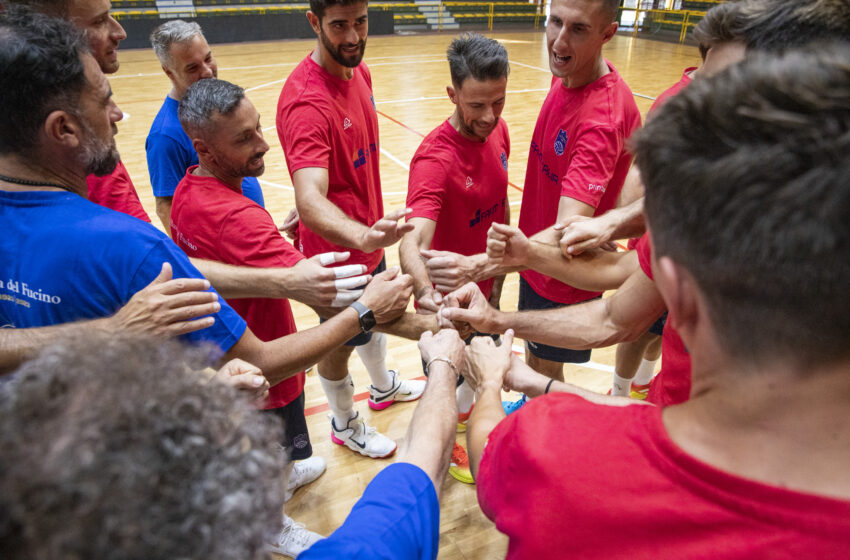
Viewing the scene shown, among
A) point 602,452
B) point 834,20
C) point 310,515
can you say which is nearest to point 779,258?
point 602,452

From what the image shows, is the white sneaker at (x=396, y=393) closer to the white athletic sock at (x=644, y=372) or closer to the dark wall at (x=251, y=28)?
the white athletic sock at (x=644, y=372)

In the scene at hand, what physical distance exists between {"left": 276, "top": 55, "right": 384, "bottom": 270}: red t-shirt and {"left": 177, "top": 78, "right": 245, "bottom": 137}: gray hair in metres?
0.54

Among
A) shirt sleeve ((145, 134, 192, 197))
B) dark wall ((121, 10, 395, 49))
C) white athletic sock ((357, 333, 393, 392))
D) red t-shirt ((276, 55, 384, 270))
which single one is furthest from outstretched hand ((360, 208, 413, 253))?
dark wall ((121, 10, 395, 49))

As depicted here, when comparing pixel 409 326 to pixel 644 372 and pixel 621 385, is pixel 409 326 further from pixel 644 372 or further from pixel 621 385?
pixel 644 372

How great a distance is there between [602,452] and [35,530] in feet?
2.42

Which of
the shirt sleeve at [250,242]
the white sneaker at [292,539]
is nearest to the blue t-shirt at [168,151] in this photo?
the shirt sleeve at [250,242]

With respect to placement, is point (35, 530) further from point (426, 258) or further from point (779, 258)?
point (426, 258)

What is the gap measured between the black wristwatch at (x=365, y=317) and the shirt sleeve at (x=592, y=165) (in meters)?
1.06

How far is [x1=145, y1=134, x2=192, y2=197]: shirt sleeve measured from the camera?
2.92 metres

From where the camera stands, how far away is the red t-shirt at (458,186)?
256 cm

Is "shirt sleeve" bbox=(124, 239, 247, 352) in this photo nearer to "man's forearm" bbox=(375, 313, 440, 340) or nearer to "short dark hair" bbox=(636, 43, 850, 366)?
"man's forearm" bbox=(375, 313, 440, 340)

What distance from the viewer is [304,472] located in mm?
2893

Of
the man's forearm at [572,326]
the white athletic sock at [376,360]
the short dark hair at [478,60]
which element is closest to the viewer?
the man's forearm at [572,326]

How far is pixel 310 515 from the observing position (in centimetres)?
274
